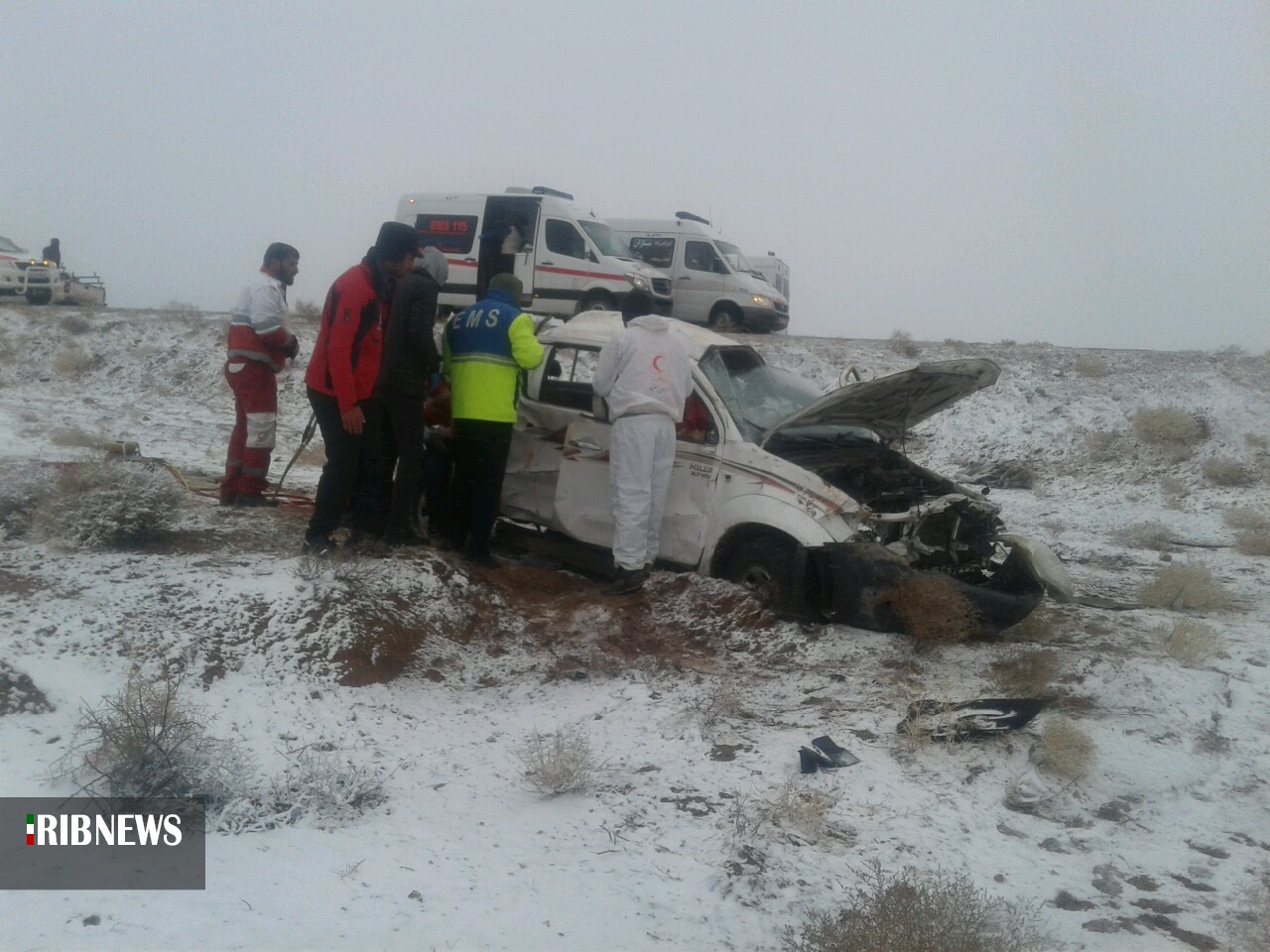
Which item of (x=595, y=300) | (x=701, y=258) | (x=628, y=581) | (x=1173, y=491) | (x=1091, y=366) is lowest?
(x=628, y=581)

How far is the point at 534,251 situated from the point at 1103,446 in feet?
30.0

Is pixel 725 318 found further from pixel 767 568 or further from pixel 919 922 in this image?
pixel 919 922

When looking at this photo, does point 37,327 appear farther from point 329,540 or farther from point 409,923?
point 409,923

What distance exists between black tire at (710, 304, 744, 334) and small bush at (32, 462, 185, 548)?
13.2 m

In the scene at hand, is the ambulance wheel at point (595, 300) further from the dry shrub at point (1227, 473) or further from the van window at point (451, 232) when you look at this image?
the dry shrub at point (1227, 473)

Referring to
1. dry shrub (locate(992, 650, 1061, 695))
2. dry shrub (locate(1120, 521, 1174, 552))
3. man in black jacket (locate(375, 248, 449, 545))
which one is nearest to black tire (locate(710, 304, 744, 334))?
dry shrub (locate(1120, 521, 1174, 552))

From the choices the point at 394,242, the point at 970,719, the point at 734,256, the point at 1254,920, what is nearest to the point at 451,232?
the point at 734,256

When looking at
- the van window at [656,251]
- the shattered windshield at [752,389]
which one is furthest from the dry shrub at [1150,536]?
the van window at [656,251]

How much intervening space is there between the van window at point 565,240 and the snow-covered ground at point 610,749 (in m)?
9.93

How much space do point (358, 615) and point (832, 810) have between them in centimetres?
255

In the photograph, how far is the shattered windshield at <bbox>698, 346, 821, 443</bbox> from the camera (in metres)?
6.03

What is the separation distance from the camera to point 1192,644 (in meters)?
5.07

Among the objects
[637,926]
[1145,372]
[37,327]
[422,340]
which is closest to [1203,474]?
[1145,372]

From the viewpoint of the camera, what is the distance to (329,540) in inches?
221
